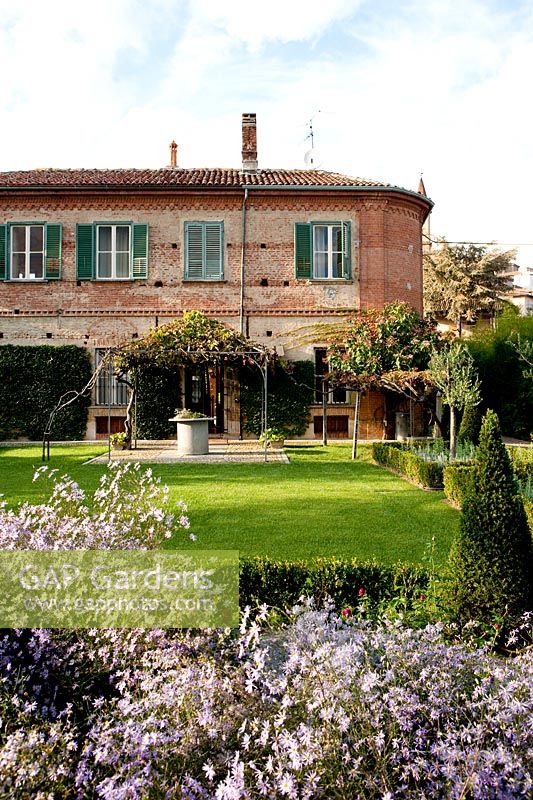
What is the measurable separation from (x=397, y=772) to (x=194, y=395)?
1771 centimetres

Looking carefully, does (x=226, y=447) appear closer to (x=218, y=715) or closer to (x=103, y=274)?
(x=103, y=274)

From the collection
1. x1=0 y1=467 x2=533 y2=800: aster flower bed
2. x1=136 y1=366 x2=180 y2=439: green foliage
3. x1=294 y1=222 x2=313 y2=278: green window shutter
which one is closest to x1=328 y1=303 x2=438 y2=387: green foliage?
x1=294 y1=222 x2=313 y2=278: green window shutter

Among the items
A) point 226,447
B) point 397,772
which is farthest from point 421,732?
point 226,447

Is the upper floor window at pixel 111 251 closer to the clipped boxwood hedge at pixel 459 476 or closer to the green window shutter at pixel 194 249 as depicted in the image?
the green window shutter at pixel 194 249

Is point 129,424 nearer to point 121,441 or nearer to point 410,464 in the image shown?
point 121,441

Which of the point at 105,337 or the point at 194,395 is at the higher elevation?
the point at 105,337

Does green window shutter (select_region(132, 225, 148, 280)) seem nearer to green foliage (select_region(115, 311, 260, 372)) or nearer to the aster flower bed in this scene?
green foliage (select_region(115, 311, 260, 372))

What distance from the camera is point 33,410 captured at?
19.8 meters

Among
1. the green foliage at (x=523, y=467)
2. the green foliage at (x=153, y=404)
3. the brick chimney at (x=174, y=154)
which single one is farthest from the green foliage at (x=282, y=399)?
the brick chimney at (x=174, y=154)

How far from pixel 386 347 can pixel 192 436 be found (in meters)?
5.38

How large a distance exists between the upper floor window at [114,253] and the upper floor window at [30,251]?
1175mm

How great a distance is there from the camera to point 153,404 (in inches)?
768

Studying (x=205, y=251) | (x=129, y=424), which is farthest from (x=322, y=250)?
(x=129, y=424)

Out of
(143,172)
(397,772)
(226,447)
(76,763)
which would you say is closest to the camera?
(397,772)
